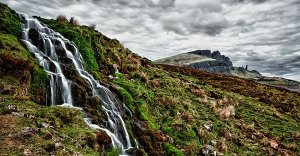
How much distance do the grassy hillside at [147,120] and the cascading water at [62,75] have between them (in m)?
0.81

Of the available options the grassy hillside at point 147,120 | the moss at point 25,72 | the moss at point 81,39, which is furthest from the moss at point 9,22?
the moss at point 81,39

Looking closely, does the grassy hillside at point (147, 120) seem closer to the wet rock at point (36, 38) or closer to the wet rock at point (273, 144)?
the wet rock at point (273, 144)

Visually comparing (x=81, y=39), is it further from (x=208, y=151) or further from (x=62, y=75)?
(x=208, y=151)

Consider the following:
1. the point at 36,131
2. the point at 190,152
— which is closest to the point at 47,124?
the point at 36,131

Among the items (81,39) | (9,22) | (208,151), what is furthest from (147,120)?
(9,22)

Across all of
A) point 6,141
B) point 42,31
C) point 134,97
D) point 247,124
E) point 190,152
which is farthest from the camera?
point 247,124

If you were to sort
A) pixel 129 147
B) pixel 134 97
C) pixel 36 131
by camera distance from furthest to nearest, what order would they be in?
pixel 134 97, pixel 129 147, pixel 36 131

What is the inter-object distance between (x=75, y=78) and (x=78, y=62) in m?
3.15

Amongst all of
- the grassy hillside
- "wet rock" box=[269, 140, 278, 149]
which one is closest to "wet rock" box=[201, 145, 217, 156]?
the grassy hillside

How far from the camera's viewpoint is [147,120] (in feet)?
61.8

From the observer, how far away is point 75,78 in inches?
719

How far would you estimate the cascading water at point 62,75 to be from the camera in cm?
1605

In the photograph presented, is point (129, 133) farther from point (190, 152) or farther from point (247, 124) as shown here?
point (247, 124)

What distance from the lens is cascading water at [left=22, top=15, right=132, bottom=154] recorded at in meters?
16.0
